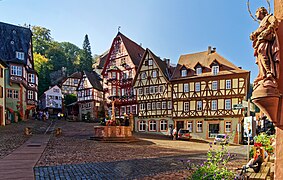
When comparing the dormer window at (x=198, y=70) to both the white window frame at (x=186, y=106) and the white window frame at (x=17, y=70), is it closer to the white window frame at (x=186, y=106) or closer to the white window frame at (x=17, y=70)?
the white window frame at (x=186, y=106)

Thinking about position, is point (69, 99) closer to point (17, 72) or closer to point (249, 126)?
point (17, 72)

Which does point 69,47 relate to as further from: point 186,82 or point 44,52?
point 186,82

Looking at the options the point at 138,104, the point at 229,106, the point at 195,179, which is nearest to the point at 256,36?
the point at 195,179

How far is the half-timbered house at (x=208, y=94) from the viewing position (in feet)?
93.9

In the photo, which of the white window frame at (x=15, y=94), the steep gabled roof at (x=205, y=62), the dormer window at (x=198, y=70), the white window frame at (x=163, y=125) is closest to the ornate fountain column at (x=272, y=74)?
the steep gabled roof at (x=205, y=62)

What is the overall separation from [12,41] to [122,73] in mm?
17713

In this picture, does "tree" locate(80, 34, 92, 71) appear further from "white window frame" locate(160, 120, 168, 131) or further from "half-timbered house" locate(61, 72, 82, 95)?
"white window frame" locate(160, 120, 168, 131)

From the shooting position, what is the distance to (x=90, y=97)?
46.0m

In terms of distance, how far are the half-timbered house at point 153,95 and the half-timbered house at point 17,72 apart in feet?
55.6

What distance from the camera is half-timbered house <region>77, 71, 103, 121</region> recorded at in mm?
45625

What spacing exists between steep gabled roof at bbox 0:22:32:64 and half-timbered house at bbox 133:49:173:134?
18.4 meters

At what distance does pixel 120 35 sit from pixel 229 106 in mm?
21228

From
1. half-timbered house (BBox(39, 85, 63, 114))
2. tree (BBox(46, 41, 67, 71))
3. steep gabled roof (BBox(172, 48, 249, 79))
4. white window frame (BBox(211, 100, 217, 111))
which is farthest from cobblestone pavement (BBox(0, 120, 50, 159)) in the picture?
tree (BBox(46, 41, 67, 71))

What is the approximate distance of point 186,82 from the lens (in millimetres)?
32500
